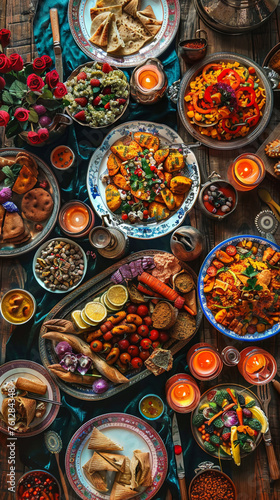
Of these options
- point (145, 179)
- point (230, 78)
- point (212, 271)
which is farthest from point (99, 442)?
point (230, 78)

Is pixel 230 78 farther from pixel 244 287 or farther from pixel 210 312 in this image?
pixel 210 312

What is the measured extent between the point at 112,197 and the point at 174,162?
614 mm

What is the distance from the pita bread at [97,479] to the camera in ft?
11.7

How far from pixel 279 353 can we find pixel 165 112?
7.69ft

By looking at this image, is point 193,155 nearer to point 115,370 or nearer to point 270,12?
point 270,12

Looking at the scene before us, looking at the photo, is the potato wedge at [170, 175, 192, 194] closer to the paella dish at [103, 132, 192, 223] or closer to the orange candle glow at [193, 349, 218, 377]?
the paella dish at [103, 132, 192, 223]

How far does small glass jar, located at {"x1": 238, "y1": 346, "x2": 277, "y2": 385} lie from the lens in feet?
11.7

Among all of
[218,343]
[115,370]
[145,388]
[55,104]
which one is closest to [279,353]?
[218,343]

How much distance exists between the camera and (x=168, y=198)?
12.2 feet

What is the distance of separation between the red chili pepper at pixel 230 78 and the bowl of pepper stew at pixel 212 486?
3.18 m

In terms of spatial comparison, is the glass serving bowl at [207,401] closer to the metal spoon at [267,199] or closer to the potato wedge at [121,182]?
the metal spoon at [267,199]

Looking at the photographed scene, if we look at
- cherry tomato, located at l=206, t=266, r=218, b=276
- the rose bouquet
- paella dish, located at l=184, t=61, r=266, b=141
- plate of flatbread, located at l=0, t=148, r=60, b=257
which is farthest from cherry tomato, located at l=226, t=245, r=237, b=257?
the rose bouquet

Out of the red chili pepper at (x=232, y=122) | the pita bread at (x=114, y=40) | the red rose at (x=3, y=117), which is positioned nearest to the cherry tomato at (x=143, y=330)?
the red chili pepper at (x=232, y=122)

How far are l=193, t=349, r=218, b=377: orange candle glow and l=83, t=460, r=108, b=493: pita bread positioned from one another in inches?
46.8
